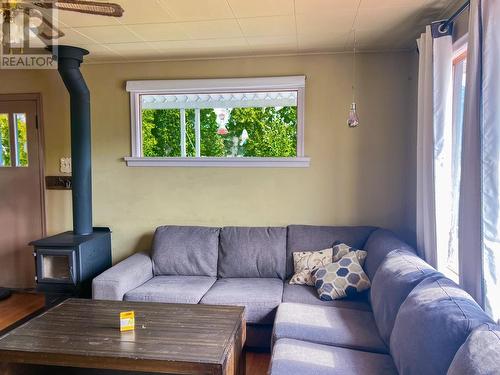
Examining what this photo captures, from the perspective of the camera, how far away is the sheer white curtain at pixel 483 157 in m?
1.58

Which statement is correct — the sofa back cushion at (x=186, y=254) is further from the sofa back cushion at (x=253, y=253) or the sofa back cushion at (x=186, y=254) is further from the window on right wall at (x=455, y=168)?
the window on right wall at (x=455, y=168)

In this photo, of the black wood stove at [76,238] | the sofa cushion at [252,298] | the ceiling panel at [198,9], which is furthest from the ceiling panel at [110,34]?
the sofa cushion at [252,298]

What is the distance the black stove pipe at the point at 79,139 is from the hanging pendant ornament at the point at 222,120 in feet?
3.85

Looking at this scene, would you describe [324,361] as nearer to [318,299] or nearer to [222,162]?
[318,299]

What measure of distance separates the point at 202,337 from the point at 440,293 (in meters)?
1.16

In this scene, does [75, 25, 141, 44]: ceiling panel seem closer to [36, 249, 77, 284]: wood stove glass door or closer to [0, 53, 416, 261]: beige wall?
[0, 53, 416, 261]: beige wall

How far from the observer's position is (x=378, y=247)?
265cm

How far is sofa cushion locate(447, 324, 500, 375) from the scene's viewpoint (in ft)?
3.43

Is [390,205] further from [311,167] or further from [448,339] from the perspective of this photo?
[448,339]

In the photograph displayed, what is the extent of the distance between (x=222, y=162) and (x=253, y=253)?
2.95 ft

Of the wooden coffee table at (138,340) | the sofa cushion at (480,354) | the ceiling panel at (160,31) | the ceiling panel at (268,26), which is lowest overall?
the wooden coffee table at (138,340)

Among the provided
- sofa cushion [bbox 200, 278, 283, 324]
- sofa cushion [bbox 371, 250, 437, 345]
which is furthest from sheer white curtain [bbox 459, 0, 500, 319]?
sofa cushion [bbox 200, 278, 283, 324]

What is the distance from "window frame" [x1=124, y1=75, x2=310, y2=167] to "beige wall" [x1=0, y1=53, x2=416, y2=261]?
0.22 ft

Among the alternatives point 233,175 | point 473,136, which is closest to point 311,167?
point 233,175
